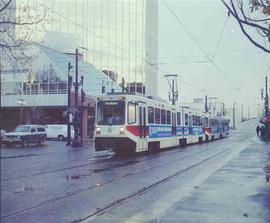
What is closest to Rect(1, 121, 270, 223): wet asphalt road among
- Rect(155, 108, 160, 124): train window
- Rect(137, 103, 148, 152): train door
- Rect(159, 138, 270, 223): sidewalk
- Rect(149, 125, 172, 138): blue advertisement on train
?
Rect(159, 138, 270, 223): sidewalk

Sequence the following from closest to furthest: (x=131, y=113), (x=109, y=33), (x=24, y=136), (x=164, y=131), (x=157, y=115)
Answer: (x=131, y=113), (x=157, y=115), (x=164, y=131), (x=24, y=136), (x=109, y=33)

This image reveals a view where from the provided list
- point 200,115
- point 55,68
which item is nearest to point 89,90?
point 55,68

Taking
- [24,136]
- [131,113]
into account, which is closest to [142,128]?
[131,113]

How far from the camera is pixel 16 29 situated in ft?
78.6

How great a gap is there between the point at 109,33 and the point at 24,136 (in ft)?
175

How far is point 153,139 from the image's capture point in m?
31.6

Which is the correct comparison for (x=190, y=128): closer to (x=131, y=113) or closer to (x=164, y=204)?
(x=131, y=113)

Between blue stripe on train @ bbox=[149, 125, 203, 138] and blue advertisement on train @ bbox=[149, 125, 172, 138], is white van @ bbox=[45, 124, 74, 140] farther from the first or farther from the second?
blue advertisement on train @ bbox=[149, 125, 172, 138]

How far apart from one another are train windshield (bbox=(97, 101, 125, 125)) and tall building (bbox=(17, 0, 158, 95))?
2273 inches

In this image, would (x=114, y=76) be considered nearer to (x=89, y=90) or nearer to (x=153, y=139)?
(x=89, y=90)

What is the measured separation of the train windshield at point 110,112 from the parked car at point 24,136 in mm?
12970

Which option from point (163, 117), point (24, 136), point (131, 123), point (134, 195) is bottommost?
point (134, 195)

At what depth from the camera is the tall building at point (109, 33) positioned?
88312mm

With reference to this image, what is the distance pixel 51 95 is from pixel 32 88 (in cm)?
333
